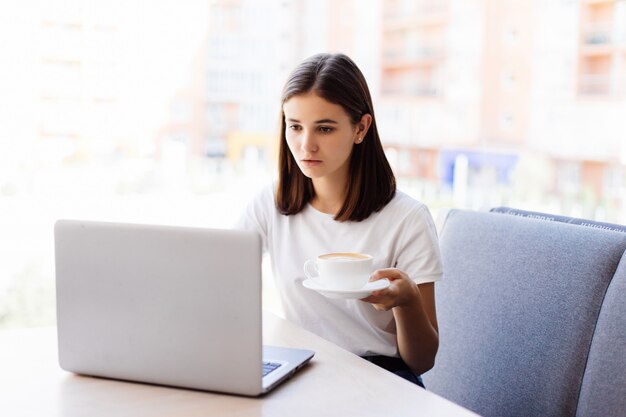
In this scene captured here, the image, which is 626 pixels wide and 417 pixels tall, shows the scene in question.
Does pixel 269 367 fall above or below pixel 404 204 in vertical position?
below

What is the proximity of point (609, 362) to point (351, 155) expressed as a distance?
65 centimetres

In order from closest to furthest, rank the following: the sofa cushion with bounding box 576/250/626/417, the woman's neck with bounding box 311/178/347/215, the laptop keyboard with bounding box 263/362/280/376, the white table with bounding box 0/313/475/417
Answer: the white table with bounding box 0/313/475/417, the laptop keyboard with bounding box 263/362/280/376, the sofa cushion with bounding box 576/250/626/417, the woman's neck with bounding box 311/178/347/215

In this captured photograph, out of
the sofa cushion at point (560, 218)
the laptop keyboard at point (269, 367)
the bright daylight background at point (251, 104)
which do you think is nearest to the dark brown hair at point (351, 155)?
the sofa cushion at point (560, 218)

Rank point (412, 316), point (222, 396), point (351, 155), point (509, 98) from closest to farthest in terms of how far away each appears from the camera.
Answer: point (222, 396) < point (412, 316) < point (351, 155) < point (509, 98)

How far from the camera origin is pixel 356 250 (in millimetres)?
1485

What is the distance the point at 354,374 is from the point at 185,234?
336 mm

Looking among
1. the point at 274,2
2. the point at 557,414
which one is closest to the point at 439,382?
the point at 557,414

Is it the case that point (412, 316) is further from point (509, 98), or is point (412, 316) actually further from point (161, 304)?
point (509, 98)

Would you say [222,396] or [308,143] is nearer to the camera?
[222,396]

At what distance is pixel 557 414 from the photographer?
1.39m

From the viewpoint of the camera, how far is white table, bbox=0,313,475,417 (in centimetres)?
96

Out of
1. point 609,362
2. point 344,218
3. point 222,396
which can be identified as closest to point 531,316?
point 609,362

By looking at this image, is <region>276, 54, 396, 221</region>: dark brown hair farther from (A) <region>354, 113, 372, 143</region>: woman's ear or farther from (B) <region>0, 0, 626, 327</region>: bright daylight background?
(B) <region>0, 0, 626, 327</region>: bright daylight background

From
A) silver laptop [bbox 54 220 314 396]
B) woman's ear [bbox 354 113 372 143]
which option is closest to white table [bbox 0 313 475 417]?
silver laptop [bbox 54 220 314 396]
